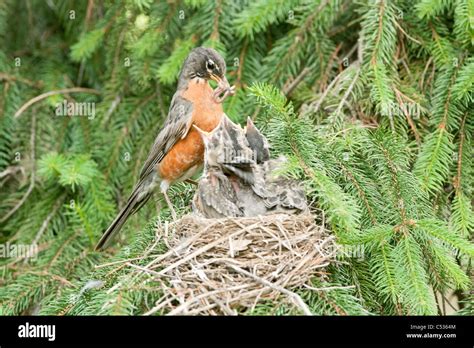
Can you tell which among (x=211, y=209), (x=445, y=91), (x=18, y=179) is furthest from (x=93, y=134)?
(x=445, y=91)

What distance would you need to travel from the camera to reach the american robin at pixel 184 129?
4293 mm

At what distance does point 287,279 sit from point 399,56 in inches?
69.6

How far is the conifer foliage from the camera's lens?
3.05 metres

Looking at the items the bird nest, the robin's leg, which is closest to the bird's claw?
the robin's leg

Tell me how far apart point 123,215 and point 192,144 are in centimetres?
55

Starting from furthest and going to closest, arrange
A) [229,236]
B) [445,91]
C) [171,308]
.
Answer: [445,91]
[229,236]
[171,308]

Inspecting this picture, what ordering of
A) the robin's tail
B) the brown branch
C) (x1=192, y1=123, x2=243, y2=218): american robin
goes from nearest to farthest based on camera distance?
1. (x1=192, y1=123, x2=243, y2=218): american robin
2. the robin's tail
3. the brown branch

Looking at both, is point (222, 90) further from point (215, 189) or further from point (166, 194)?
point (215, 189)

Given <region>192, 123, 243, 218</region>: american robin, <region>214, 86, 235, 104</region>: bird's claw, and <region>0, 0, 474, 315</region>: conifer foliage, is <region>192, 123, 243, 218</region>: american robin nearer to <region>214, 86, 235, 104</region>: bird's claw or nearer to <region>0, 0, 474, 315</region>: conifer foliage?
<region>0, 0, 474, 315</region>: conifer foliage

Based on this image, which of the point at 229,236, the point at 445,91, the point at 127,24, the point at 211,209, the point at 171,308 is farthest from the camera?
the point at 127,24

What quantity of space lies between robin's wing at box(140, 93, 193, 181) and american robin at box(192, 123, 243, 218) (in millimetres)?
622

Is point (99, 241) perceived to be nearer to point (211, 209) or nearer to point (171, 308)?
point (211, 209)

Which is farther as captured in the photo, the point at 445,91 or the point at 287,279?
the point at 445,91

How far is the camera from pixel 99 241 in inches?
164
